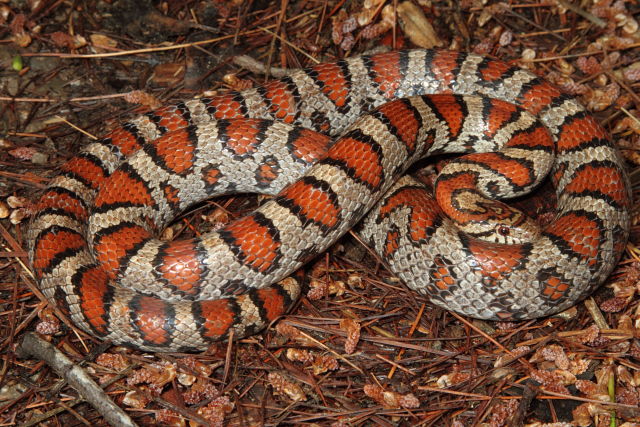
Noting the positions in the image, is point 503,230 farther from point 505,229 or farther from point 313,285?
point 313,285

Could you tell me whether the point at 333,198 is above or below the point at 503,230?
above

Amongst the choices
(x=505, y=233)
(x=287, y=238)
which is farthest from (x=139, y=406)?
(x=505, y=233)

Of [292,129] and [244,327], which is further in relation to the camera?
[292,129]

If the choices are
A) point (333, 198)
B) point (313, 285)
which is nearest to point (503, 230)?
point (333, 198)

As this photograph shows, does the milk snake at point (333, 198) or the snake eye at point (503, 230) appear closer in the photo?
the milk snake at point (333, 198)

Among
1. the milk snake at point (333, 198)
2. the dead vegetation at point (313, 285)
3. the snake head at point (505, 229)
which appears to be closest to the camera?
the dead vegetation at point (313, 285)

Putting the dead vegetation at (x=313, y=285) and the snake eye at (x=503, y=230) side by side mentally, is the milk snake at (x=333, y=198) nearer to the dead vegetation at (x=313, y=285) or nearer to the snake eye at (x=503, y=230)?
the snake eye at (x=503, y=230)

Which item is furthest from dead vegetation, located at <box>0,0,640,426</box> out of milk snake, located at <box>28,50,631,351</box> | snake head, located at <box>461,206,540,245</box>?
snake head, located at <box>461,206,540,245</box>

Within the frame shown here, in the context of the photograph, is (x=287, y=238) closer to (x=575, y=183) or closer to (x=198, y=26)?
(x=575, y=183)

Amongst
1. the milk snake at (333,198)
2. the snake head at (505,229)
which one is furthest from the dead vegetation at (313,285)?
the snake head at (505,229)
